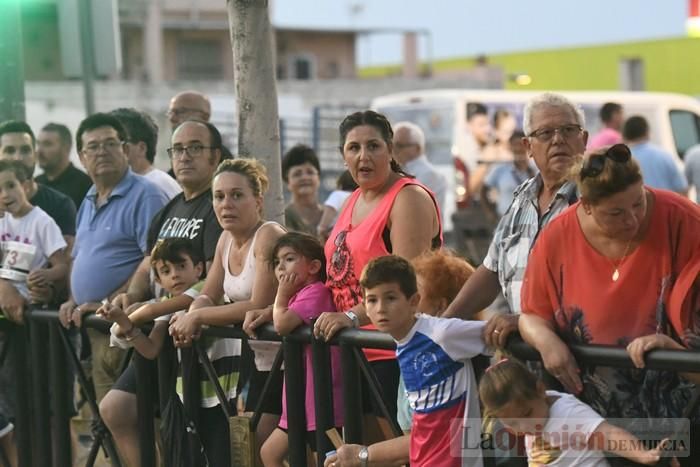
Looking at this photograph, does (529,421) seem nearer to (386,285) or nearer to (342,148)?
(386,285)

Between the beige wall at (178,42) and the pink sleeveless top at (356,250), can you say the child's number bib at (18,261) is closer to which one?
the pink sleeveless top at (356,250)

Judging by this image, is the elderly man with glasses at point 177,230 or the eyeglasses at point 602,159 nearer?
the eyeglasses at point 602,159

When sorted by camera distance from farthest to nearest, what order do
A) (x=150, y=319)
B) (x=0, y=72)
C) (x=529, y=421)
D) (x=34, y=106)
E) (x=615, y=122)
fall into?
(x=34, y=106) < (x=615, y=122) < (x=0, y=72) < (x=150, y=319) < (x=529, y=421)

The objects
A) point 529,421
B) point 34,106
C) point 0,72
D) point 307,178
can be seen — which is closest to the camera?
point 529,421

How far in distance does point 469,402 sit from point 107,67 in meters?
6.33

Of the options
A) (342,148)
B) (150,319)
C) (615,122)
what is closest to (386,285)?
(342,148)

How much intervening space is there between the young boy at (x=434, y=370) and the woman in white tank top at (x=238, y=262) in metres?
1.15

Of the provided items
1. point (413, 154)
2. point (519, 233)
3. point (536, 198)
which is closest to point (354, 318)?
point (519, 233)

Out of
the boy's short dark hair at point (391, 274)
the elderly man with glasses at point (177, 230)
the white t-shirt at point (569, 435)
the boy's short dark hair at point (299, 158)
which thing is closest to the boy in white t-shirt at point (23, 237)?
the elderly man with glasses at point (177, 230)

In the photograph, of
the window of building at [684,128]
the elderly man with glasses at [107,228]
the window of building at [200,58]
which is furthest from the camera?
the window of building at [200,58]

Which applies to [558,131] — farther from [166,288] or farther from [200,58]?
[200,58]

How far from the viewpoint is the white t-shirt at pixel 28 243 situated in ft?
26.9

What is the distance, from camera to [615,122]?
15305mm

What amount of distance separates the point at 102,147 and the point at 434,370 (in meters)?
3.31
